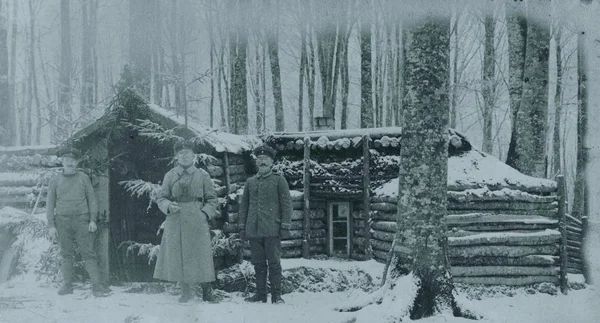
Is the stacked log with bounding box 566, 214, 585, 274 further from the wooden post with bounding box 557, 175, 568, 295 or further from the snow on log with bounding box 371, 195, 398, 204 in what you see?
the snow on log with bounding box 371, 195, 398, 204

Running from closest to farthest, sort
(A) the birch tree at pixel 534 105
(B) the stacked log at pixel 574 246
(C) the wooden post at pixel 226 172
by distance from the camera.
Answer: (C) the wooden post at pixel 226 172, (B) the stacked log at pixel 574 246, (A) the birch tree at pixel 534 105

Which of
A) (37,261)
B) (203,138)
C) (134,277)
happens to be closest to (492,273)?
(203,138)

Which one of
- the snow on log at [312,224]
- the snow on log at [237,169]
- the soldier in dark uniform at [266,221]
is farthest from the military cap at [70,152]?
the snow on log at [312,224]

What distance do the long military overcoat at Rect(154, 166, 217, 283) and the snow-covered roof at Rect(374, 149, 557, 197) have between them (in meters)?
3.78

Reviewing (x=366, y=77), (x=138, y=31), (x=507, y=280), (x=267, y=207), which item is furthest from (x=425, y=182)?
(x=366, y=77)

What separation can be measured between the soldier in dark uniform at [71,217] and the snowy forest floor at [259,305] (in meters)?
0.36

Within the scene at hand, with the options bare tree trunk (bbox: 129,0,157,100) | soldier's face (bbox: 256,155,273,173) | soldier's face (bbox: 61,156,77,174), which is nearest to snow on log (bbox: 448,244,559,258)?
soldier's face (bbox: 256,155,273,173)

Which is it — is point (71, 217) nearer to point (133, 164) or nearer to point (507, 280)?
point (133, 164)

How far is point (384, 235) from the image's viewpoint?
9.64m

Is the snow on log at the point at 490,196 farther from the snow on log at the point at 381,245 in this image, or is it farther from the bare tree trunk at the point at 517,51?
the bare tree trunk at the point at 517,51

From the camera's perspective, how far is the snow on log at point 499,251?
29.4 feet

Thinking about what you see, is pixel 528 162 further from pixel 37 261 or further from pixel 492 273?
pixel 37 261

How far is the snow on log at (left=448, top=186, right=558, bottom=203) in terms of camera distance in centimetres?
927

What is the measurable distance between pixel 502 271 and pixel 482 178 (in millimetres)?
1670
